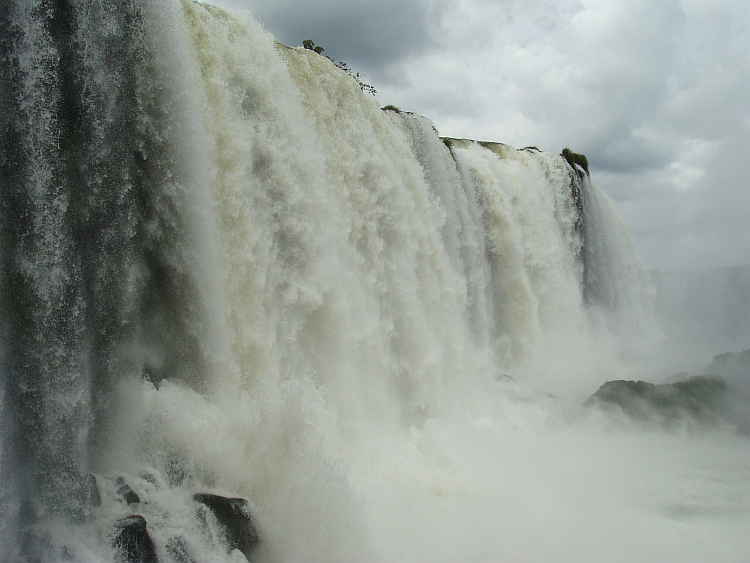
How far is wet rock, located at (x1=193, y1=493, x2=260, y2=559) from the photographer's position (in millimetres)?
4477

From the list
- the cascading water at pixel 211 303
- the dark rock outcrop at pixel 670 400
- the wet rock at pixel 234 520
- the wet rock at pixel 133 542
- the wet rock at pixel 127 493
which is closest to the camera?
the wet rock at pixel 133 542

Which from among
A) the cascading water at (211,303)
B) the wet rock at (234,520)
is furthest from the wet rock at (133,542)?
the wet rock at (234,520)

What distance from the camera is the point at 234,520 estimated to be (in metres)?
4.52

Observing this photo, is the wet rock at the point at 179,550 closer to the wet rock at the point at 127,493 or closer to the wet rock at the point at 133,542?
the wet rock at the point at 133,542

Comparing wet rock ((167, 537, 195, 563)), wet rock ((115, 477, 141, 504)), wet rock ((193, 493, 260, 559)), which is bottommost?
wet rock ((167, 537, 195, 563))

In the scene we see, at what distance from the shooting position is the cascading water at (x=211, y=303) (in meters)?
3.99

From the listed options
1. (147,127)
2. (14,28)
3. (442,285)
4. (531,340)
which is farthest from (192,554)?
(531,340)

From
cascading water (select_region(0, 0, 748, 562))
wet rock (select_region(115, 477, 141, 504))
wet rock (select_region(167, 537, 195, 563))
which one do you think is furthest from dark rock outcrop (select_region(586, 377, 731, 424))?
wet rock (select_region(115, 477, 141, 504))

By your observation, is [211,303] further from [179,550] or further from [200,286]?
[179,550]

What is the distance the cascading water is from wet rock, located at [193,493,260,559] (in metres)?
0.06

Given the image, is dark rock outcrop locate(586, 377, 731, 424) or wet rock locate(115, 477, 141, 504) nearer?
wet rock locate(115, 477, 141, 504)

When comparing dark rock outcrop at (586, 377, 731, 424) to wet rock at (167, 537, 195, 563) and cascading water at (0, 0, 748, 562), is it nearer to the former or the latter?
cascading water at (0, 0, 748, 562)

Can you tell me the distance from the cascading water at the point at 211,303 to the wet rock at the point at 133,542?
0.04 meters

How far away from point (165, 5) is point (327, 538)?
4.86m
